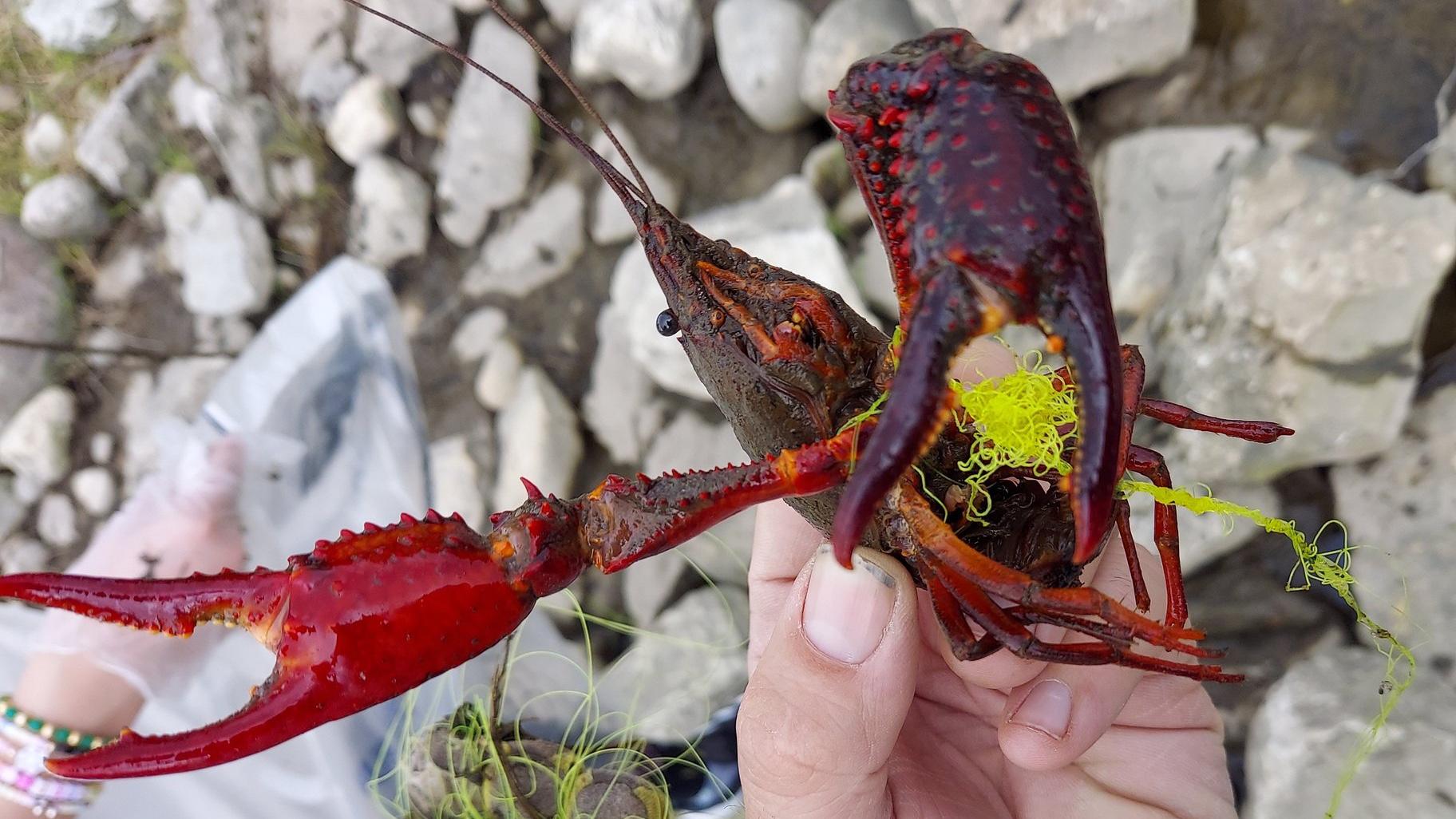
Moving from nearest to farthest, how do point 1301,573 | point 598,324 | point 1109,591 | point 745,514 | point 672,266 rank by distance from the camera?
point 672,266 → point 1109,591 → point 1301,573 → point 745,514 → point 598,324

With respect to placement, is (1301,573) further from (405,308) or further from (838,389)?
(405,308)

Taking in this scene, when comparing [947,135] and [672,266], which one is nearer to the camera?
[947,135]

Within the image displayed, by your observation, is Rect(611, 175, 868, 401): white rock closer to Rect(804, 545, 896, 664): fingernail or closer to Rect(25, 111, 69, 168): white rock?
Rect(804, 545, 896, 664): fingernail

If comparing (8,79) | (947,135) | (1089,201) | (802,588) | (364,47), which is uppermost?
(8,79)

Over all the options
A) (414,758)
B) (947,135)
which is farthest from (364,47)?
(947,135)

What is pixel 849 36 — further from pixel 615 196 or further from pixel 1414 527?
pixel 1414 527

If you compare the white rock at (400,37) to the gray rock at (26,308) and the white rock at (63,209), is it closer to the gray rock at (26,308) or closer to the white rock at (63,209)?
the white rock at (63,209)

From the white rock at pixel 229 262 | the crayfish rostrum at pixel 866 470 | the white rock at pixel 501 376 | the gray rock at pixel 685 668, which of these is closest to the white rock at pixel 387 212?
the white rock at pixel 229 262

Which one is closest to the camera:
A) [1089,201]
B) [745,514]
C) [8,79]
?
[1089,201]
